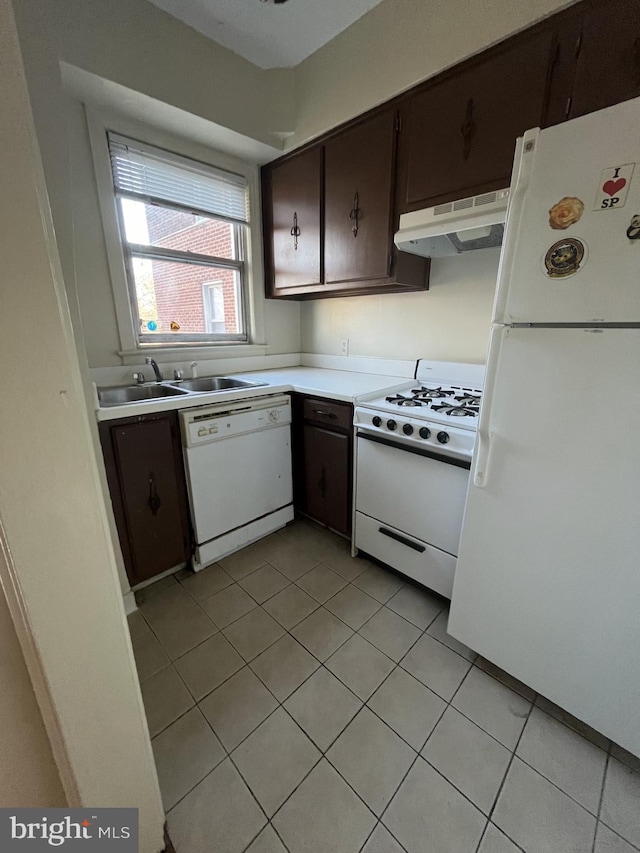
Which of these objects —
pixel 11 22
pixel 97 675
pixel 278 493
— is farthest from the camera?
pixel 278 493

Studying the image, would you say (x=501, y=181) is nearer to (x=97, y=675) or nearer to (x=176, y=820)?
(x=97, y=675)

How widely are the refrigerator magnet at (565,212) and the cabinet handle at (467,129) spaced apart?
775 millimetres

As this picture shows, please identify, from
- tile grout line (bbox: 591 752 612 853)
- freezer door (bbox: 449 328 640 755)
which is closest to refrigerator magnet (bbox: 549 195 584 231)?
freezer door (bbox: 449 328 640 755)

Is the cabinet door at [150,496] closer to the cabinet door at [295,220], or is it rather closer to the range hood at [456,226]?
the cabinet door at [295,220]

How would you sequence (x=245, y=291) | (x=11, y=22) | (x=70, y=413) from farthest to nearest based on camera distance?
1. (x=245, y=291)
2. (x=70, y=413)
3. (x=11, y=22)

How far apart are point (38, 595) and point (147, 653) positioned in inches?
44.6

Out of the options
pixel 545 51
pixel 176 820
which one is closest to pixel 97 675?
pixel 176 820

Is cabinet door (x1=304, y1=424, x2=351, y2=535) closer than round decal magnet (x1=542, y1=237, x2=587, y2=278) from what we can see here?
No

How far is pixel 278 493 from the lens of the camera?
2.18 m

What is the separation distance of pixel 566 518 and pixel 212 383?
202cm

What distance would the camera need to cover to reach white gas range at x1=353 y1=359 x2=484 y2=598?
146cm

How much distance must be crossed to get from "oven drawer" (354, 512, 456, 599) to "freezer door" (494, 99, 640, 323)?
1085 millimetres

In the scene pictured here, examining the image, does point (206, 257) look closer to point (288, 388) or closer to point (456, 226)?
point (288, 388)

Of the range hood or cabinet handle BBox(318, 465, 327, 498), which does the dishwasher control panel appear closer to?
cabinet handle BBox(318, 465, 327, 498)
